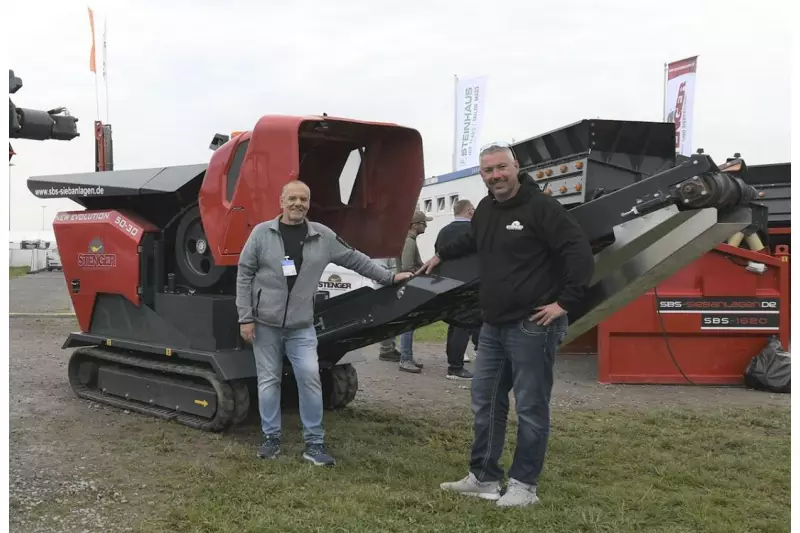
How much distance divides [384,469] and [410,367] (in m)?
3.73

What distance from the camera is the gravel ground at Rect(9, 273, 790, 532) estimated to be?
12.6 feet

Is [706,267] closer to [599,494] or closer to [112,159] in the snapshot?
[599,494]

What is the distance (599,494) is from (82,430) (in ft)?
11.8

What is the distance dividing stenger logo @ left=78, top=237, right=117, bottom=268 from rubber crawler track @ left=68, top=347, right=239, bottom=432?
732mm

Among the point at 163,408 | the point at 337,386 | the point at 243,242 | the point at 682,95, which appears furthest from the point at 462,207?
the point at 682,95

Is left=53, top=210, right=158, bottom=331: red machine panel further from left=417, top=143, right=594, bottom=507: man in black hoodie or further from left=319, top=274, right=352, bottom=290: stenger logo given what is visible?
left=319, top=274, right=352, bottom=290: stenger logo

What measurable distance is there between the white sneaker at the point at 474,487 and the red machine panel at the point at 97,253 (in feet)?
10.1

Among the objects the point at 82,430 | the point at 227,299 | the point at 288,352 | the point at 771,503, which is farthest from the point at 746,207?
the point at 82,430

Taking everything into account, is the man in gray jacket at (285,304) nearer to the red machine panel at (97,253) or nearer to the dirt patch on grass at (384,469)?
the dirt patch on grass at (384,469)

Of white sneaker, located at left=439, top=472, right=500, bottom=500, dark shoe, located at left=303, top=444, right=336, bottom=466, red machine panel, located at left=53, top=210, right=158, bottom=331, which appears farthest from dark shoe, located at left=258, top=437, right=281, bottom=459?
red machine panel, located at left=53, top=210, right=158, bottom=331

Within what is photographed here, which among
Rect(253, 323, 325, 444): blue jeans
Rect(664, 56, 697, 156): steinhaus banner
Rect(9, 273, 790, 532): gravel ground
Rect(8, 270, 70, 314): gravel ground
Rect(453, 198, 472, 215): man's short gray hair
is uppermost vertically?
Rect(664, 56, 697, 156): steinhaus banner

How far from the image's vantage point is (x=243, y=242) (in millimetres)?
5043

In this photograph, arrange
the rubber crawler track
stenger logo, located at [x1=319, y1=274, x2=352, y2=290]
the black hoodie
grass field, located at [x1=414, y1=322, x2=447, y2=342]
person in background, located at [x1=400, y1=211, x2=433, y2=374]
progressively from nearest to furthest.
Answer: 1. the black hoodie
2. the rubber crawler track
3. person in background, located at [x1=400, y1=211, x2=433, y2=374]
4. grass field, located at [x1=414, y1=322, x2=447, y2=342]
5. stenger logo, located at [x1=319, y1=274, x2=352, y2=290]

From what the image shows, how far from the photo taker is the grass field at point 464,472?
142 inches
